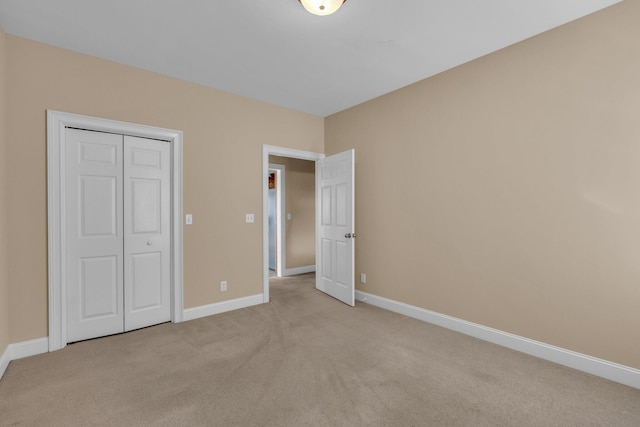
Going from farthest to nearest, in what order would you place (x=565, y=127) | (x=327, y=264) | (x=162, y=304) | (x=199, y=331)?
(x=327, y=264)
(x=162, y=304)
(x=199, y=331)
(x=565, y=127)

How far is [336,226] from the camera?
4.10 metres

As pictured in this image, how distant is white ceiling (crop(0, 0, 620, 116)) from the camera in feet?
6.93

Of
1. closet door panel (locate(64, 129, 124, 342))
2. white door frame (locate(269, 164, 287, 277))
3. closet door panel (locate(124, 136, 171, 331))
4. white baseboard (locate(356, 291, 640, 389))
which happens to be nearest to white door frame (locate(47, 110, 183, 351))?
closet door panel (locate(64, 129, 124, 342))

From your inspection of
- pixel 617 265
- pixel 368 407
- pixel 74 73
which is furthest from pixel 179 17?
pixel 617 265

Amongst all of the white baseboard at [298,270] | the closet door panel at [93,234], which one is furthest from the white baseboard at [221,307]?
the white baseboard at [298,270]

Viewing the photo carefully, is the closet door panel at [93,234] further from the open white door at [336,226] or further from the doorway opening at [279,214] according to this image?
the doorway opening at [279,214]

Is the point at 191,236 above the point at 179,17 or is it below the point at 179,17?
below

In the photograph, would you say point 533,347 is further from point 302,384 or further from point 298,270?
point 298,270

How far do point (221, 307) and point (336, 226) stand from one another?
1.83m

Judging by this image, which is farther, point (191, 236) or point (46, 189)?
point (191, 236)

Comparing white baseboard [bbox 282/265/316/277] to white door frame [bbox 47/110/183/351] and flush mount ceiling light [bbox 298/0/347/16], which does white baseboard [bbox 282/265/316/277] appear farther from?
flush mount ceiling light [bbox 298/0/347/16]

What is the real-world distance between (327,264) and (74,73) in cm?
358

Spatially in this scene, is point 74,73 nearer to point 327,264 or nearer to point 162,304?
point 162,304

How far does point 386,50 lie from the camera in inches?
106
